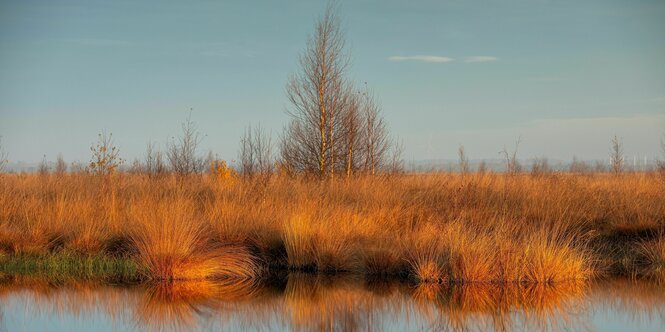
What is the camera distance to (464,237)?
11203mm

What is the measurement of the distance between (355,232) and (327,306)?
3.39 metres

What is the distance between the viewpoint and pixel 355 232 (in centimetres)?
1320

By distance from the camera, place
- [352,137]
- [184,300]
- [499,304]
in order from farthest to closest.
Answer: [352,137]
[184,300]
[499,304]

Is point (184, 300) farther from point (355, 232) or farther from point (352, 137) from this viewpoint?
point (352, 137)

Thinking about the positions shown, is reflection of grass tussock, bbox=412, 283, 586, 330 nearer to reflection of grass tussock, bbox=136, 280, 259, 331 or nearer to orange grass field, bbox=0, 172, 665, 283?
orange grass field, bbox=0, 172, 665, 283

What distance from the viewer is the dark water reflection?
899cm

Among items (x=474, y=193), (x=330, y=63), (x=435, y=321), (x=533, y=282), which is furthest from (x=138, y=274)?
(x=330, y=63)

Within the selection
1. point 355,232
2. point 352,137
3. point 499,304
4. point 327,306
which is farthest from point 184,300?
point 352,137

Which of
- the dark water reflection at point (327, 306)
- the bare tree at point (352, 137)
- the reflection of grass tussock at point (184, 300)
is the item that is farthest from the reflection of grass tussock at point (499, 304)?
the bare tree at point (352, 137)

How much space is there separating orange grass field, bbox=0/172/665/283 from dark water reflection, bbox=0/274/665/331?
1.65ft

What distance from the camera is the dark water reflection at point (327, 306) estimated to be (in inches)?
354

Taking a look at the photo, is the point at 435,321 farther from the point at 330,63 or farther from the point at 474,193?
the point at 330,63

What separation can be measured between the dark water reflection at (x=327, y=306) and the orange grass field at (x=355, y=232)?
1.65 ft

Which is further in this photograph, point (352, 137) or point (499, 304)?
point (352, 137)
